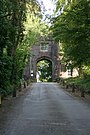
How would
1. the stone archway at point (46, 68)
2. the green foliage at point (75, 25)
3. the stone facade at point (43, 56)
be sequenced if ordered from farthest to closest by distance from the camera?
the stone archway at point (46, 68) < the stone facade at point (43, 56) < the green foliage at point (75, 25)

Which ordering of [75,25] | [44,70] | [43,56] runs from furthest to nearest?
[44,70]
[43,56]
[75,25]

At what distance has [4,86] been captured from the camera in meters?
22.8

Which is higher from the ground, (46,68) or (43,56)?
(43,56)

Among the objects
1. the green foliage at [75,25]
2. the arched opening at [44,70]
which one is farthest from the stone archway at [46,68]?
the green foliage at [75,25]

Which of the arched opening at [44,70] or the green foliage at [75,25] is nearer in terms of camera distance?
the green foliage at [75,25]

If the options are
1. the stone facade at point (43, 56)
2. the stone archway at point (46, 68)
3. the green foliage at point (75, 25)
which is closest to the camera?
the green foliage at point (75, 25)

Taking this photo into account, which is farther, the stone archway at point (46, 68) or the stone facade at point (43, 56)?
the stone archway at point (46, 68)

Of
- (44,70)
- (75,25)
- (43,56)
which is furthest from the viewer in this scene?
(44,70)

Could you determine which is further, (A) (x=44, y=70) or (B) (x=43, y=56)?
(A) (x=44, y=70)

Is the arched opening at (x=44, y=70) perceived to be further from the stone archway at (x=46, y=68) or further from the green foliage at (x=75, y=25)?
the green foliage at (x=75, y=25)

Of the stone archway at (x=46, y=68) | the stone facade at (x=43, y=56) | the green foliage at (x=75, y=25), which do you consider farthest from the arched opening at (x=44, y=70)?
the green foliage at (x=75, y=25)

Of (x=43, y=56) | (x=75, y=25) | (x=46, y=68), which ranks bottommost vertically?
(x=75, y=25)

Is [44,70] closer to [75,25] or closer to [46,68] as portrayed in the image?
[46,68]

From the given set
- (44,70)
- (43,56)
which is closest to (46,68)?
(44,70)
